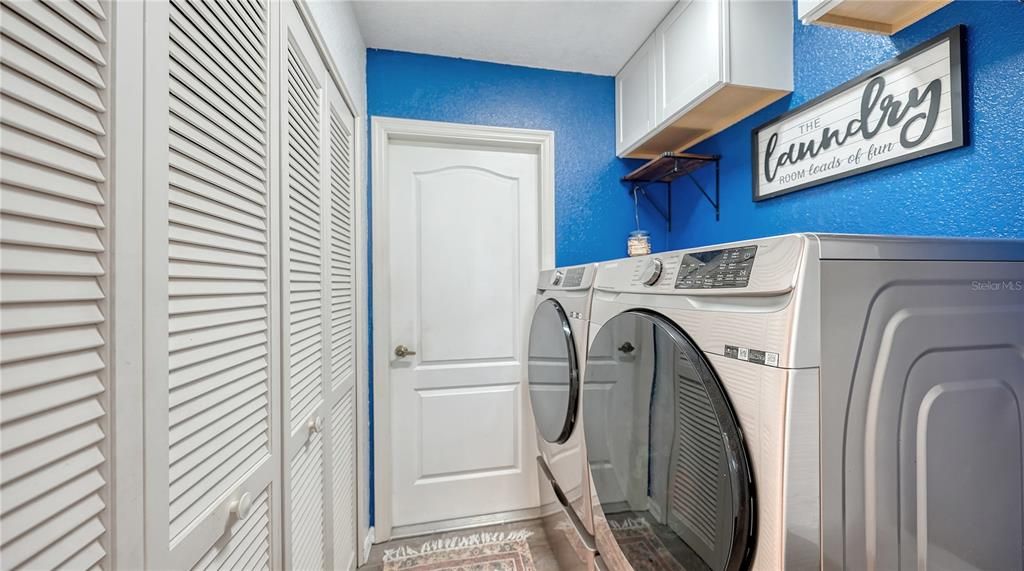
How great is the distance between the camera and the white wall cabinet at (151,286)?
360 mm

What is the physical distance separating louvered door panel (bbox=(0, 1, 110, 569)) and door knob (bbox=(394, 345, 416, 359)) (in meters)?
1.56

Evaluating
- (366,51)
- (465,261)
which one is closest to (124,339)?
(465,261)

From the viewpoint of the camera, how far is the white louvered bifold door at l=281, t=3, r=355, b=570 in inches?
38.8

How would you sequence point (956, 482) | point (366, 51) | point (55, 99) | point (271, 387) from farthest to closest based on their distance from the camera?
point (366, 51) → point (271, 387) → point (956, 482) → point (55, 99)

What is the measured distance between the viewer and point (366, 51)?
1.94m

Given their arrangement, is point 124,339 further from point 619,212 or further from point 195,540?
point 619,212

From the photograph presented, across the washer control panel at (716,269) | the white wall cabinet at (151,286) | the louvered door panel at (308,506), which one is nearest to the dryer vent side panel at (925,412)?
the washer control panel at (716,269)

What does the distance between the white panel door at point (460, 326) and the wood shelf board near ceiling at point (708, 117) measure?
682 mm

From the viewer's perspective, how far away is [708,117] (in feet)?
5.68

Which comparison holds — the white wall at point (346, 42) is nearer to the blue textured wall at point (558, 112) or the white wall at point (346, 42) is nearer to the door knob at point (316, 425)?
the blue textured wall at point (558, 112)

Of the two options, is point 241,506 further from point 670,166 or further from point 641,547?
point 670,166

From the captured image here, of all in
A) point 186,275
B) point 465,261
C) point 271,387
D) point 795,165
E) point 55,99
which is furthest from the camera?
point 465,261

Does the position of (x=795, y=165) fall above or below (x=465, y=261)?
above

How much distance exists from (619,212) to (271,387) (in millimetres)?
1854
